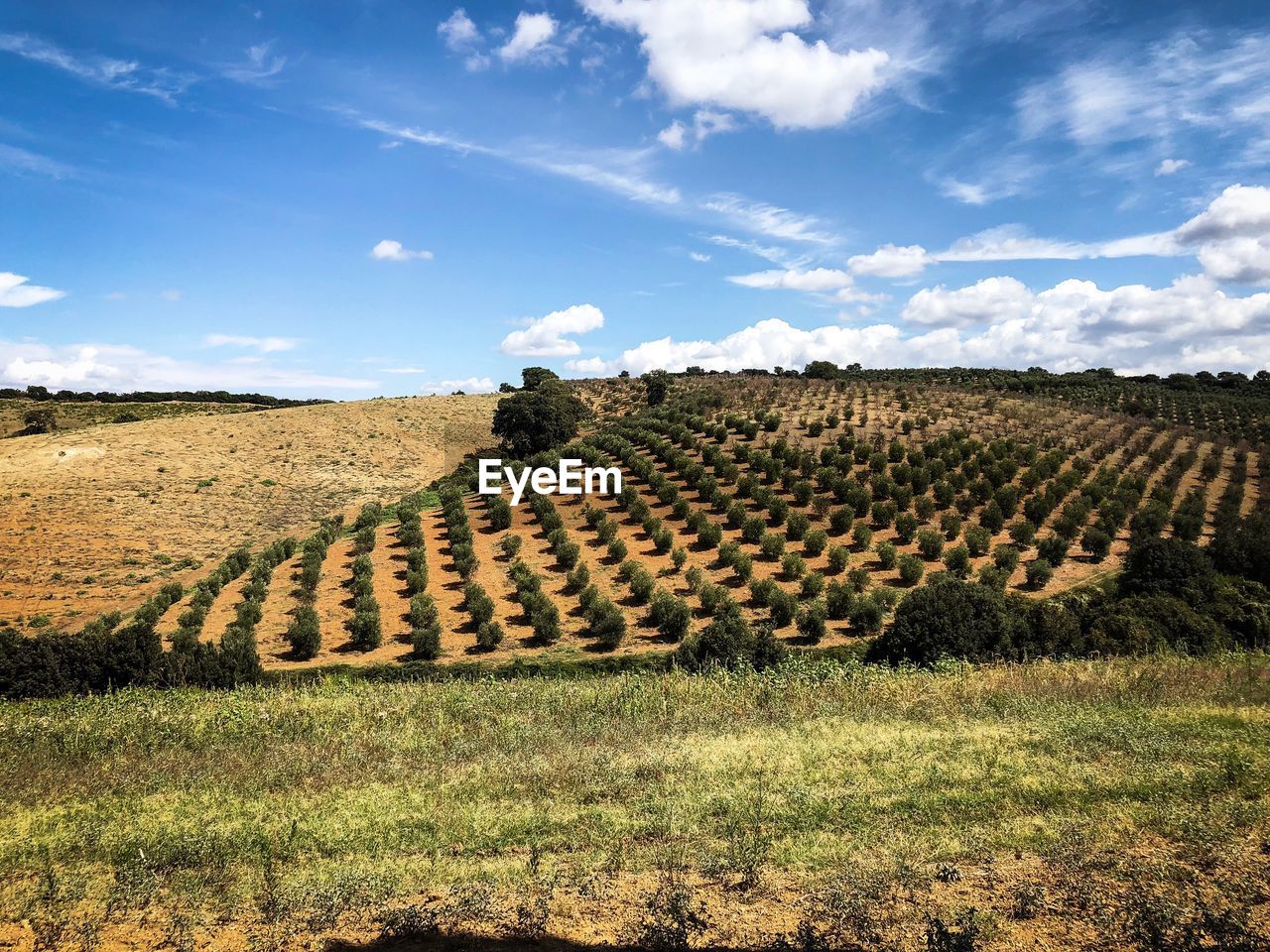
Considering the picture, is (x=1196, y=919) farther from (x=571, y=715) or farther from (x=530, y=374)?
(x=530, y=374)

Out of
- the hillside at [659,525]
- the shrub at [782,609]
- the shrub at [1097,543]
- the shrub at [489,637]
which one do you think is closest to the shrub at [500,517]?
the hillside at [659,525]

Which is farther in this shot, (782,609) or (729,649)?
(782,609)

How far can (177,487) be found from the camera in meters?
43.5

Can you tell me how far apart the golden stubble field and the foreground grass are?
23.4m

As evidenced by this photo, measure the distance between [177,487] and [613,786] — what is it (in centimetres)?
4538

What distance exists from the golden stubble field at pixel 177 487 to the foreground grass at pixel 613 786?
23.4 m

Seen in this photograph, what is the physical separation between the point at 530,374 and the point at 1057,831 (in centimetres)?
6637

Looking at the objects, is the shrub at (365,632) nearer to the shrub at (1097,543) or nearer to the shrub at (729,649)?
the shrub at (729,649)

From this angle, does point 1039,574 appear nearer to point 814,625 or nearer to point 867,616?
point 867,616

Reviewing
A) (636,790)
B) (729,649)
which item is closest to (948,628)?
(729,649)

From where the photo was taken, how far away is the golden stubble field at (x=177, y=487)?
30969 mm

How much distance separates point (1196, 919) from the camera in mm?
4906

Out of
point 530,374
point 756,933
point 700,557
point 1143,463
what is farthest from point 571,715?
point 530,374

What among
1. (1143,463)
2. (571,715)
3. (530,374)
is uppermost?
(530,374)
